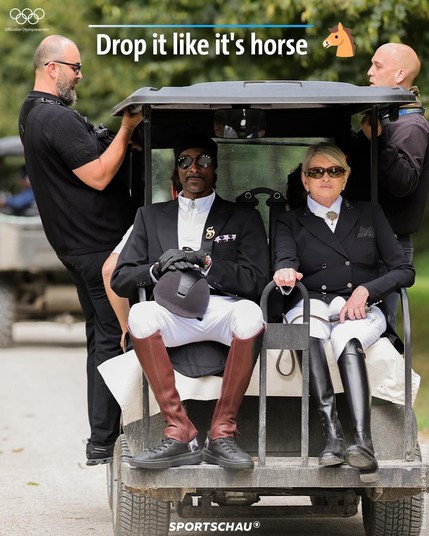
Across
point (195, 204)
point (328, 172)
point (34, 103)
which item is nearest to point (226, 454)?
point (195, 204)

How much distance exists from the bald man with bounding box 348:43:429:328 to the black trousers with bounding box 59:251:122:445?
4.50 ft

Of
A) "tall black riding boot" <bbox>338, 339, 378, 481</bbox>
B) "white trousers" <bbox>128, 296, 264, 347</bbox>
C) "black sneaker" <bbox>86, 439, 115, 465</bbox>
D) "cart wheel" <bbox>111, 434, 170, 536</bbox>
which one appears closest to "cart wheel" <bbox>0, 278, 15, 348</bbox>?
"black sneaker" <bbox>86, 439, 115, 465</bbox>

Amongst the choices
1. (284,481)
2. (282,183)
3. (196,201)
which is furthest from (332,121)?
(284,481)

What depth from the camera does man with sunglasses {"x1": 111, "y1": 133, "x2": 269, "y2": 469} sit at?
5.79m

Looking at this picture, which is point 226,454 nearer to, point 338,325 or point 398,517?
point 338,325

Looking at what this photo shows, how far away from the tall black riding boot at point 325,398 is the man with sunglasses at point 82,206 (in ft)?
5.08

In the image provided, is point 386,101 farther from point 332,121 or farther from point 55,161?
point 55,161

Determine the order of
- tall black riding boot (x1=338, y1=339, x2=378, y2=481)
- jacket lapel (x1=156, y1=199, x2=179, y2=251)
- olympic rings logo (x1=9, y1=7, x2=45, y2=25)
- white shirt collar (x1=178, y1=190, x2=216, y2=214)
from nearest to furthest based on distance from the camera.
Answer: tall black riding boot (x1=338, y1=339, x2=378, y2=481) < jacket lapel (x1=156, y1=199, x2=179, y2=251) < white shirt collar (x1=178, y1=190, x2=216, y2=214) < olympic rings logo (x1=9, y1=7, x2=45, y2=25)

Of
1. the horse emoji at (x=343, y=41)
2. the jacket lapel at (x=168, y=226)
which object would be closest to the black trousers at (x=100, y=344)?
the jacket lapel at (x=168, y=226)

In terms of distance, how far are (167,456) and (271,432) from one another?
682 mm

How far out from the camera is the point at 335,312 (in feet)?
20.3

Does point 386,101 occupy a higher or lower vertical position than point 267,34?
lower

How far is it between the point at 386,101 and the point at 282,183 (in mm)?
1448

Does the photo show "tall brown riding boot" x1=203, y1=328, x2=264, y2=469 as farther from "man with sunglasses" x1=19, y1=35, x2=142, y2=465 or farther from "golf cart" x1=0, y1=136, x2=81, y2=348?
"golf cart" x1=0, y1=136, x2=81, y2=348
